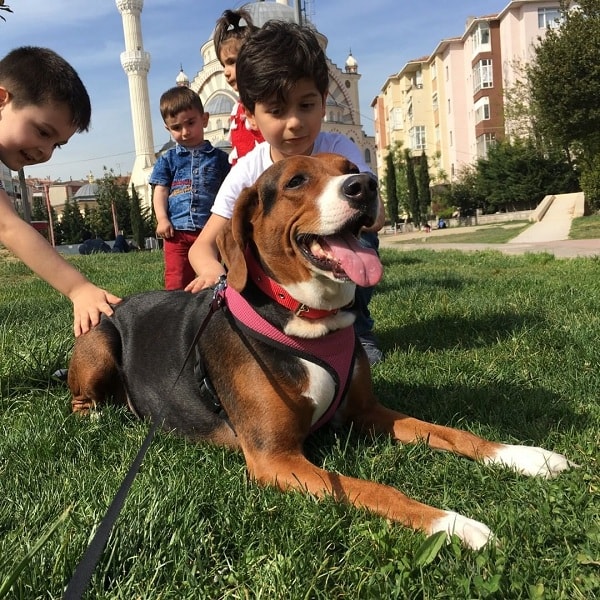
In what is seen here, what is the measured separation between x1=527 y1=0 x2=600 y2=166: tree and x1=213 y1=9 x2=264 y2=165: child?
83.2ft

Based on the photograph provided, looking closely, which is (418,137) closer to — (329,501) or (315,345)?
(315,345)

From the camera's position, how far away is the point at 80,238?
63.1 m

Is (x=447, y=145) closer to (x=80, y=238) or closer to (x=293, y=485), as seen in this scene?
(x=80, y=238)

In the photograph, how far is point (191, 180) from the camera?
5887 millimetres

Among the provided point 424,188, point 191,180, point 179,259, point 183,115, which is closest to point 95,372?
point 179,259

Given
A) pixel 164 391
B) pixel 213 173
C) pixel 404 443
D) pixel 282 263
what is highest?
pixel 213 173

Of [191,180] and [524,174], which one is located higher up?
[524,174]

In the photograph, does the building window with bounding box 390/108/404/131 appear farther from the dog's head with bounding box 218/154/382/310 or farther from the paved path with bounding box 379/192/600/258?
the dog's head with bounding box 218/154/382/310

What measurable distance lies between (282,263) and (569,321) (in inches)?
130

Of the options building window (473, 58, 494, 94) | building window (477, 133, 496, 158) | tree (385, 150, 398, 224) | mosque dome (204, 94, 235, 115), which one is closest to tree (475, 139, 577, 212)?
tree (385, 150, 398, 224)

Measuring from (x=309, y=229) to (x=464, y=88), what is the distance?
68211 mm

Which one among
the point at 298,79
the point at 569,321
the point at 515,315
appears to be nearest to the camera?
the point at 298,79

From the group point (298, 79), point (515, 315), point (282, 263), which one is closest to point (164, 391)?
point (282, 263)

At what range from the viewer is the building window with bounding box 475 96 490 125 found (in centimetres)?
5688
